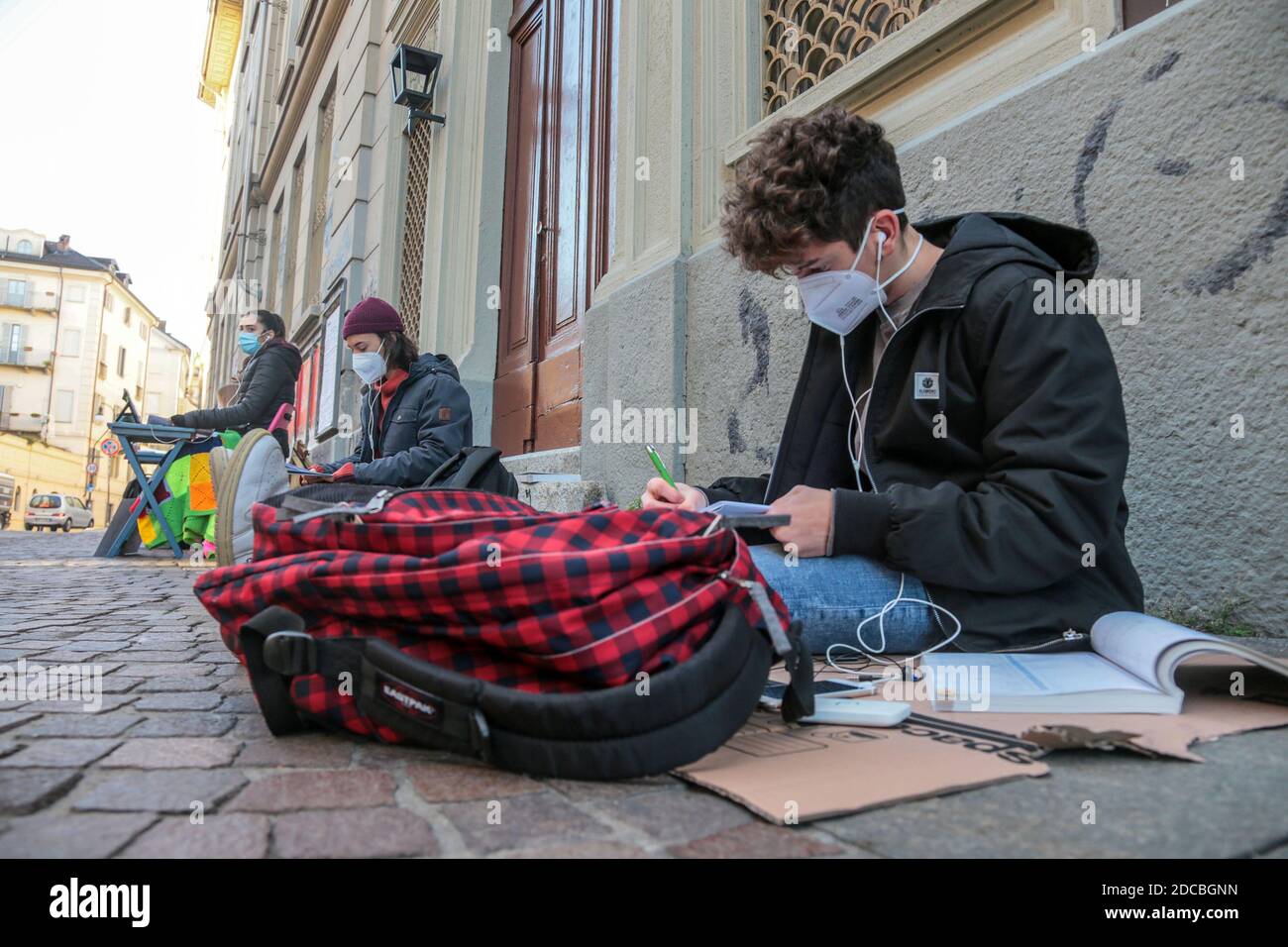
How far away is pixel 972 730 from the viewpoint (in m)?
1.21

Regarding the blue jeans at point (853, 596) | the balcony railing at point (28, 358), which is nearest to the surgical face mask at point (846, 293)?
the blue jeans at point (853, 596)

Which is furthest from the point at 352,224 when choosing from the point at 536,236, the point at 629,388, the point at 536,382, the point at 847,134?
the point at 847,134

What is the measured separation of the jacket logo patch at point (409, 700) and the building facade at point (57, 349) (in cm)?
4305

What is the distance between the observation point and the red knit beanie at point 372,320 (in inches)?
144

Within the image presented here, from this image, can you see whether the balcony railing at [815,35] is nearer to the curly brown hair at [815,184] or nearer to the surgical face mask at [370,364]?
the curly brown hair at [815,184]

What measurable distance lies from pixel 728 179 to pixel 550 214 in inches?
89.7

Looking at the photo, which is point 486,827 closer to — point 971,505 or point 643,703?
point 643,703

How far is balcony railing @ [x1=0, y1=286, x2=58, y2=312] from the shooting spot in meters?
37.8

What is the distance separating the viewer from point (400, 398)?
12.2 feet

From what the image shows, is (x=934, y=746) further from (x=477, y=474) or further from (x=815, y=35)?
(x=815, y=35)

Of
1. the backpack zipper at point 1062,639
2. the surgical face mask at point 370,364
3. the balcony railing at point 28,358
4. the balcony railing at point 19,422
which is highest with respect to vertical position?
the balcony railing at point 28,358

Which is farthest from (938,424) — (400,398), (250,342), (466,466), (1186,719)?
(250,342)

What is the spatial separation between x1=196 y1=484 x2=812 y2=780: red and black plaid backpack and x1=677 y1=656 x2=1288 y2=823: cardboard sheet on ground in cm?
7

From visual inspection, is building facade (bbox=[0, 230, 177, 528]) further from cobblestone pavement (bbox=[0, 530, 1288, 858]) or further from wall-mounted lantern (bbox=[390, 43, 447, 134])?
cobblestone pavement (bbox=[0, 530, 1288, 858])
